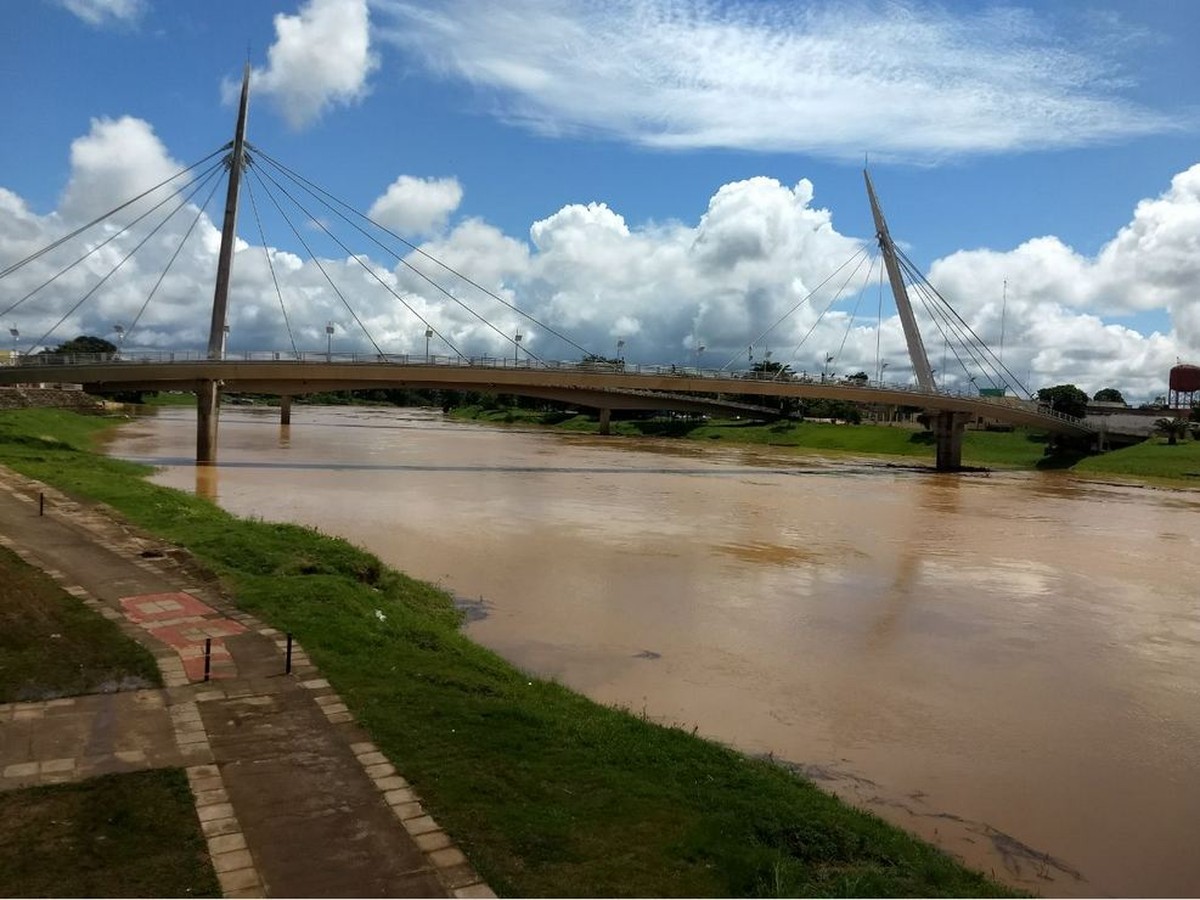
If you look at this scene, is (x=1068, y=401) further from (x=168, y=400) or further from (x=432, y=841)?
(x=168, y=400)

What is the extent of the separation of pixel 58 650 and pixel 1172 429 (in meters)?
62.0

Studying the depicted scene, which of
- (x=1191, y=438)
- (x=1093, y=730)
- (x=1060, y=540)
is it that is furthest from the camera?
(x=1191, y=438)

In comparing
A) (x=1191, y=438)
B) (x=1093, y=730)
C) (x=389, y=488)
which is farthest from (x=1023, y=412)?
(x=1093, y=730)

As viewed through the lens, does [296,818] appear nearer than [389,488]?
Yes

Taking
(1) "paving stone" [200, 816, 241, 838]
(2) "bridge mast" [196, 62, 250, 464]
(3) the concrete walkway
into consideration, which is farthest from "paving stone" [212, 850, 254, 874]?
(2) "bridge mast" [196, 62, 250, 464]

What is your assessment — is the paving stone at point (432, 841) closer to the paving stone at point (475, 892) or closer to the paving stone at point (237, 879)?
the paving stone at point (475, 892)

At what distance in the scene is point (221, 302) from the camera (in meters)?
35.1

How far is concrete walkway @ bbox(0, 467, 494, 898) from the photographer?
485 cm

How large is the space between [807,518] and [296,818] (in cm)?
2500

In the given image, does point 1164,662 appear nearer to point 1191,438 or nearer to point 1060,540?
point 1060,540

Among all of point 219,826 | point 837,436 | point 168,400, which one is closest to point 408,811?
point 219,826

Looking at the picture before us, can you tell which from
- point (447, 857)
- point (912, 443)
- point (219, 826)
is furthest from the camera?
point (912, 443)

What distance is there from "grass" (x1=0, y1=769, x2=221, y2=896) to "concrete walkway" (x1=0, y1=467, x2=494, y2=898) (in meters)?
0.13

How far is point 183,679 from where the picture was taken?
761 cm
